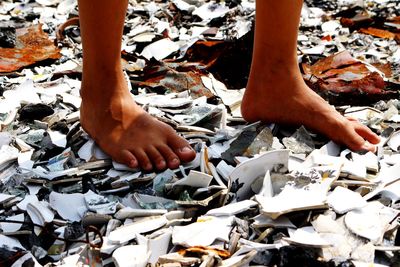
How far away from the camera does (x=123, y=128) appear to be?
1.85 meters

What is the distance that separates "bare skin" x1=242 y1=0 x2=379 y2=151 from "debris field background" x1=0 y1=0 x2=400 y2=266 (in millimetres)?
48

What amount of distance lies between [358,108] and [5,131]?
123 cm

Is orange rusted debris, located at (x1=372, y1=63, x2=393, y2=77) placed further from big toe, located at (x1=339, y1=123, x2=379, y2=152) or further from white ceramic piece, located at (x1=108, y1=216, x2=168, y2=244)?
white ceramic piece, located at (x1=108, y1=216, x2=168, y2=244)

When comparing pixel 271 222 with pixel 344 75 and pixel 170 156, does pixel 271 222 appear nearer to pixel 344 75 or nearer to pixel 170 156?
pixel 170 156

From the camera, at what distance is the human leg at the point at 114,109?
1.79m

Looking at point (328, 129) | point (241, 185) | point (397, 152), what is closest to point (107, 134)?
point (241, 185)

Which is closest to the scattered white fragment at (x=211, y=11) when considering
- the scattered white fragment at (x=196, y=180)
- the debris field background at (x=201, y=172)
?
the debris field background at (x=201, y=172)

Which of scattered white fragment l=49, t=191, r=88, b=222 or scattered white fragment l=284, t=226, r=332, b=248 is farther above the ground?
scattered white fragment l=284, t=226, r=332, b=248

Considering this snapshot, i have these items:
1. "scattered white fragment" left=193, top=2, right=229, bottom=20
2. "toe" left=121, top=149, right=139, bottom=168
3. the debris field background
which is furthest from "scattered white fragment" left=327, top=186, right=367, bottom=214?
"scattered white fragment" left=193, top=2, right=229, bottom=20

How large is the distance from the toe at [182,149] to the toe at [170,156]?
16 millimetres

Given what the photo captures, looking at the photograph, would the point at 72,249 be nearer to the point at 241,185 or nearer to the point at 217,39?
the point at 241,185

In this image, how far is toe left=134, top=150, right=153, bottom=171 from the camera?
1786 millimetres

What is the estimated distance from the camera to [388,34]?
2994mm

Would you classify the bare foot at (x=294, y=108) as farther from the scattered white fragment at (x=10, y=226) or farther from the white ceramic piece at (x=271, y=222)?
the scattered white fragment at (x=10, y=226)
